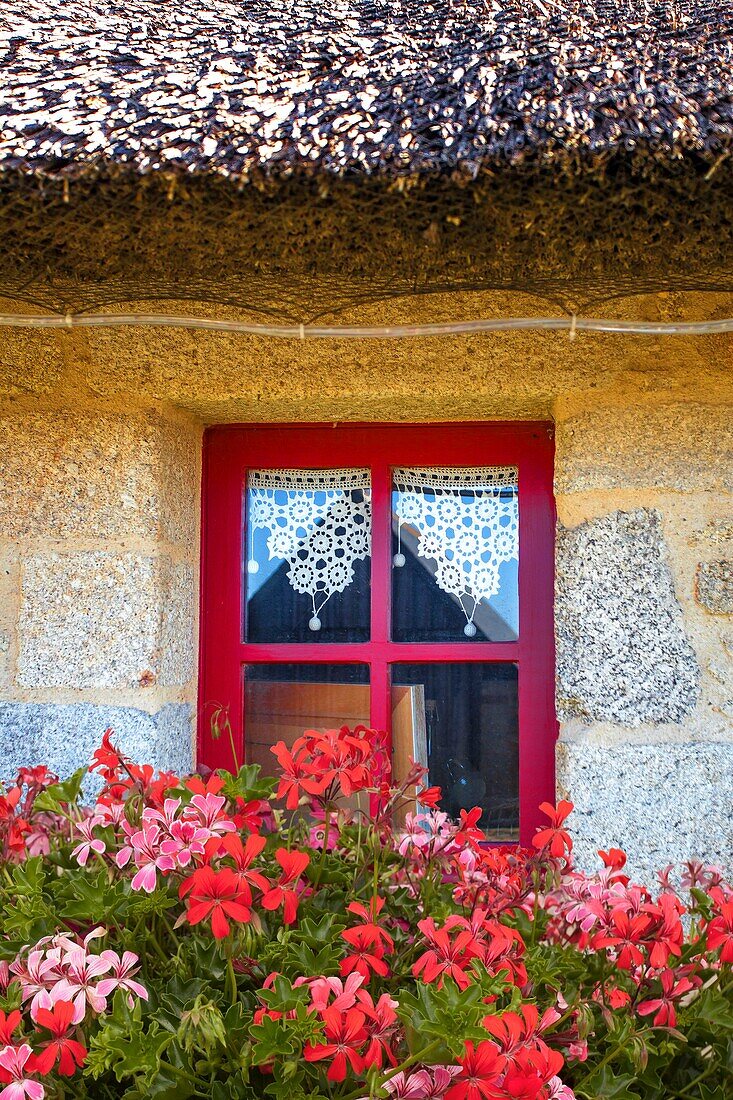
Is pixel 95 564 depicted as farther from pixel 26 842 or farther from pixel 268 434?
pixel 26 842

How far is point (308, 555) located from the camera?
204 cm

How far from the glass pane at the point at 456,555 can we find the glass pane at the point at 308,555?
0.08 m

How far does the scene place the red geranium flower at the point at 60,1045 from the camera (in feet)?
2.87

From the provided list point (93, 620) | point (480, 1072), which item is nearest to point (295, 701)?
point (93, 620)

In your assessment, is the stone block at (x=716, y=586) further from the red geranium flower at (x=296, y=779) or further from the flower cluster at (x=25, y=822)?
the flower cluster at (x=25, y=822)

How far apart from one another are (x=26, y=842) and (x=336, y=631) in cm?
86

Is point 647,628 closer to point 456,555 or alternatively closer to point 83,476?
point 456,555

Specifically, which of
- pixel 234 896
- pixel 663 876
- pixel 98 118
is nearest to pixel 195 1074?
pixel 234 896

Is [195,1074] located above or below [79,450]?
below

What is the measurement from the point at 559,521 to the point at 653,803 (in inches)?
21.4

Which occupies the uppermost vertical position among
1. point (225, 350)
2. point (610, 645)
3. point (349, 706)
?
point (225, 350)

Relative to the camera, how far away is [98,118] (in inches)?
52.2

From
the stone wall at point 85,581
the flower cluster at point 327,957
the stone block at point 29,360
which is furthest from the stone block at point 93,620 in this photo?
the flower cluster at point 327,957

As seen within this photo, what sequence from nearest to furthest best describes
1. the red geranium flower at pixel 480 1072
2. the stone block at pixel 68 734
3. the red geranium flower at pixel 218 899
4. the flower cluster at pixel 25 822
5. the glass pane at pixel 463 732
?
the red geranium flower at pixel 480 1072 < the red geranium flower at pixel 218 899 < the flower cluster at pixel 25 822 < the stone block at pixel 68 734 < the glass pane at pixel 463 732
